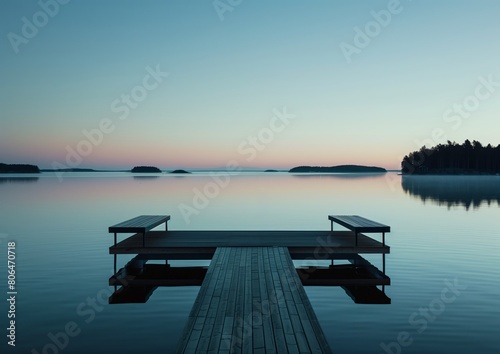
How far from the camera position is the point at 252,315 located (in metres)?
7.94

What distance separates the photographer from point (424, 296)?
12.4 m

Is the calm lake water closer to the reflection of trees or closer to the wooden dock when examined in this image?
the wooden dock

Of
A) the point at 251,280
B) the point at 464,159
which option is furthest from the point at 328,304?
the point at 464,159

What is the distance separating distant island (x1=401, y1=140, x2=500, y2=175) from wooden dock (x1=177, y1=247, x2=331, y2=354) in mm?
169919

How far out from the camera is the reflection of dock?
6973 millimetres

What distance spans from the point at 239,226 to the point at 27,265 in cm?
1417

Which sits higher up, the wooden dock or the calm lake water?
the wooden dock

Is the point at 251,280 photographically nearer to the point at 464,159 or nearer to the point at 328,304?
the point at 328,304

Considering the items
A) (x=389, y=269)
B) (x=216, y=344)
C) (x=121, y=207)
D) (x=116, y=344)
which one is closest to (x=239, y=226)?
(x=389, y=269)

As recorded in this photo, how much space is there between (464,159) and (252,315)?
6941 inches

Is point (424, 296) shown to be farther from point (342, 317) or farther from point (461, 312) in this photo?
point (342, 317)

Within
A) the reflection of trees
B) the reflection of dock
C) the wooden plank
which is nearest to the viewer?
the reflection of dock

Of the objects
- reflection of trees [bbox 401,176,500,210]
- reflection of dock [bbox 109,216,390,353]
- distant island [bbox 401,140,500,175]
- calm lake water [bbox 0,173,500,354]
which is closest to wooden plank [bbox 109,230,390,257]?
reflection of dock [bbox 109,216,390,353]

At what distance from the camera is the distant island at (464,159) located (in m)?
159
